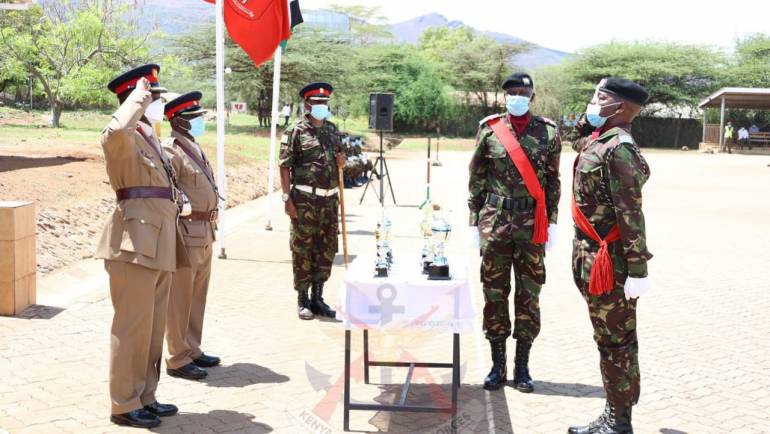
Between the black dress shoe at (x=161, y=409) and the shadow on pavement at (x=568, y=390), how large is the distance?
8.31ft

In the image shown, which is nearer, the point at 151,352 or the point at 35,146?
the point at 151,352

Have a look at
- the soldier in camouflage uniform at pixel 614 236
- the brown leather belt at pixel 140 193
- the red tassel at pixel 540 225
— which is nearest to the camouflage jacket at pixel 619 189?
the soldier in camouflage uniform at pixel 614 236

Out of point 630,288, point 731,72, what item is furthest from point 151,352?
point 731,72

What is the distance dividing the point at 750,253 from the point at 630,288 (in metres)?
8.91

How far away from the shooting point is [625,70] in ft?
178

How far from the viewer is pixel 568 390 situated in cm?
568

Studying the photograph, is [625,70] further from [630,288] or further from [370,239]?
[630,288]

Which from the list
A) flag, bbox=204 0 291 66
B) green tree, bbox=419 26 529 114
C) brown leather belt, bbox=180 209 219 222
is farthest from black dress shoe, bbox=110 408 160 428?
green tree, bbox=419 26 529 114

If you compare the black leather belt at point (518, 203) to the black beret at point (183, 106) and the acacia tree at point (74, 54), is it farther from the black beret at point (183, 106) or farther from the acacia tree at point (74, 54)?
the acacia tree at point (74, 54)

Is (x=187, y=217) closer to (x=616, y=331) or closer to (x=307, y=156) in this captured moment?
(x=307, y=156)

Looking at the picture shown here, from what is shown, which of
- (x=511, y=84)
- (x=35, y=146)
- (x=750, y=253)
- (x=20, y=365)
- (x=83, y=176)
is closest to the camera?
(x=511, y=84)

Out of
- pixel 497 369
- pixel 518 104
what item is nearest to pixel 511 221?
pixel 518 104

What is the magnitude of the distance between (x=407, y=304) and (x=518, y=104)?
1.72m

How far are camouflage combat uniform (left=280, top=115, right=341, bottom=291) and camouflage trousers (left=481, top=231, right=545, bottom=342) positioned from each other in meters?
2.32
